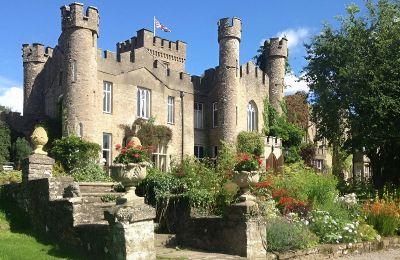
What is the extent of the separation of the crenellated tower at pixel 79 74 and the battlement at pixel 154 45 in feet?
28.9

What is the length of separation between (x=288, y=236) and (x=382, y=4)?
1471cm

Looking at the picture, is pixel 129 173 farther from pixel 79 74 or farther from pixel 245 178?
pixel 79 74

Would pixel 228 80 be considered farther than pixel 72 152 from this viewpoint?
Yes

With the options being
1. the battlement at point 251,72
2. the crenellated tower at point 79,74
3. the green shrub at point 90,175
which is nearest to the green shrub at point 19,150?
the crenellated tower at point 79,74

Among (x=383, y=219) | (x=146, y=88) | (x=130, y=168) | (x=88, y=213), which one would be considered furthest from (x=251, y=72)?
(x=130, y=168)

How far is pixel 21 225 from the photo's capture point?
460 inches

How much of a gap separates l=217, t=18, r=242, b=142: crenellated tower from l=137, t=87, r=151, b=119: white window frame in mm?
5137

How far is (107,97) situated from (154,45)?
8.97 metres

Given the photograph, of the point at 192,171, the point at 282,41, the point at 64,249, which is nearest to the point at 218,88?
the point at 282,41

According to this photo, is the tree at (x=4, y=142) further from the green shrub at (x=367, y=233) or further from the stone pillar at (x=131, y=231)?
the stone pillar at (x=131, y=231)

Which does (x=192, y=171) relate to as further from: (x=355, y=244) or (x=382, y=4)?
(x=382, y=4)

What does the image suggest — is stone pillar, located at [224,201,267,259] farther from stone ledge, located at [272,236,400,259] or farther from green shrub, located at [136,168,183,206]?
green shrub, located at [136,168,183,206]

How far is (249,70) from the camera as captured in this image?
35.2 meters

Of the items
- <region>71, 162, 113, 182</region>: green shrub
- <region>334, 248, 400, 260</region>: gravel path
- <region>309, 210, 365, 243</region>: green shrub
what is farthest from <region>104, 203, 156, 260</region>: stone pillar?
<region>71, 162, 113, 182</region>: green shrub
